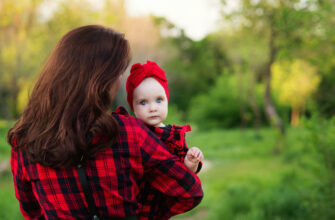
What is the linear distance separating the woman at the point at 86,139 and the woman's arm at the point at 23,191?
0.07 ft

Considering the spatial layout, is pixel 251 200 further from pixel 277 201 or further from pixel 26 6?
pixel 26 6

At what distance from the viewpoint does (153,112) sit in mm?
1488

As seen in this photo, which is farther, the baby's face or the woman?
the baby's face

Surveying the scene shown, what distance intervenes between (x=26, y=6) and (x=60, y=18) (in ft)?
3.46

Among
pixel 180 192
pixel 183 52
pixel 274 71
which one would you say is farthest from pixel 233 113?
pixel 180 192

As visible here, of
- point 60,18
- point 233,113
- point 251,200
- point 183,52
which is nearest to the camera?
point 251,200

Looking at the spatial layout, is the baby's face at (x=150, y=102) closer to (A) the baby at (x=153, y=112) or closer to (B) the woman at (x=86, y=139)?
(A) the baby at (x=153, y=112)

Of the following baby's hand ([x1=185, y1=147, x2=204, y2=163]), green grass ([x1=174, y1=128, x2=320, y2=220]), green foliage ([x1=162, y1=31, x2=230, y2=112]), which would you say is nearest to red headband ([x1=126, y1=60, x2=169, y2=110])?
baby's hand ([x1=185, y1=147, x2=204, y2=163])

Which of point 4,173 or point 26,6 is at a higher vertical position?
point 26,6

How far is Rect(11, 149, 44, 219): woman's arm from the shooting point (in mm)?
1363

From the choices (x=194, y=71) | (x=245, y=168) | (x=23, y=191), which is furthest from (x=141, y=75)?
(x=194, y=71)

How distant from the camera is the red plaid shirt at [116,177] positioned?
124cm

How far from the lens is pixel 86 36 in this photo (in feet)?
4.27

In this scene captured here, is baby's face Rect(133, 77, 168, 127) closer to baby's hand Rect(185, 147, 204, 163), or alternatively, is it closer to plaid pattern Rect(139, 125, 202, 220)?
plaid pattern Rect(139, 125, 202, 220)
